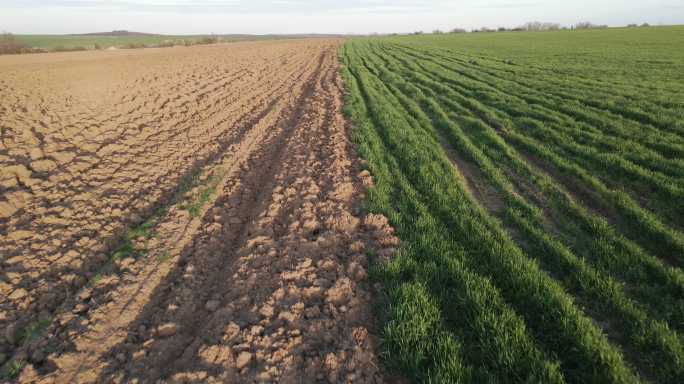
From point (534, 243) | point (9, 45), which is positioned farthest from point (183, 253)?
point (9, 45)

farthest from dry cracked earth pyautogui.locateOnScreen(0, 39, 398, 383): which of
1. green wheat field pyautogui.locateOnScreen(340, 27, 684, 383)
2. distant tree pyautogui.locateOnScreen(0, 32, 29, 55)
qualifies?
distant tree pyautogui.locateOnScreen(0, 32, 29, 55)

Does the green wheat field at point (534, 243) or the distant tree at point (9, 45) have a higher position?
the distant tree at point (9, 45)

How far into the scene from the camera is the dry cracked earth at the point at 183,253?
300 centimetres

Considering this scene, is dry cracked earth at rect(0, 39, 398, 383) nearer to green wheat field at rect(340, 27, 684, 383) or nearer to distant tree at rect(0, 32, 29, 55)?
green wheat field at rect(340, 27, 684, 383)

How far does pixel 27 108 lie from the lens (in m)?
10.3

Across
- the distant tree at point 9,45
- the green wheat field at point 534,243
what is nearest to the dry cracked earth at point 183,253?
the green wheat field at point 534,243

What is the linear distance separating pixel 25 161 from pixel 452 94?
14016 mm

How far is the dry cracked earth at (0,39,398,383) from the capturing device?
9.84 ft

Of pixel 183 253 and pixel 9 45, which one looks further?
pixel 9 45

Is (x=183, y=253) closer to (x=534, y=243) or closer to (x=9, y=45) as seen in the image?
(x=534, y=243)

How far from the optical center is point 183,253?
452 cm

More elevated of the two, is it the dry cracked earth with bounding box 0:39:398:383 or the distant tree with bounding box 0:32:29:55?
the distant tree with bounding box 0:32:29:55

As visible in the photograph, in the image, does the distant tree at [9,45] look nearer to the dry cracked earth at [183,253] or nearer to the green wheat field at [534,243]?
the dry cracked earth at [183,253]

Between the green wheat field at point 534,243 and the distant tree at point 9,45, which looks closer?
the green wheat field at point 534,243
